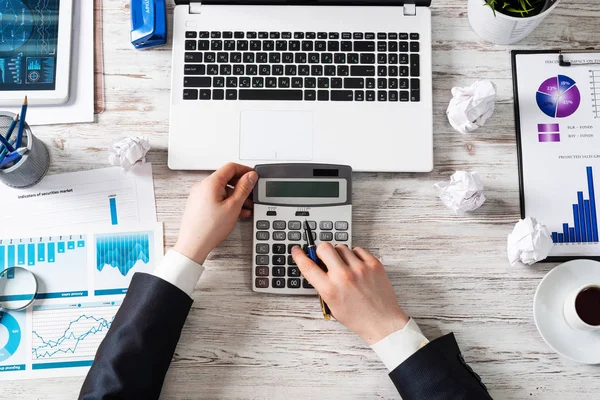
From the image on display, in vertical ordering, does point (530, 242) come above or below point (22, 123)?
below

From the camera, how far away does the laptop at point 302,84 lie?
3.20 ft

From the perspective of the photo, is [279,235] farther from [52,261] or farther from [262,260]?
[52,261]

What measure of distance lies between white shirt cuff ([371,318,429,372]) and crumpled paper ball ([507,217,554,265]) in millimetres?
219

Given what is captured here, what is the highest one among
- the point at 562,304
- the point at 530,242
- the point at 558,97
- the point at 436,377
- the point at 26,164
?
the point at 558,97

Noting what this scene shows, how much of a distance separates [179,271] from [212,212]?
11cm

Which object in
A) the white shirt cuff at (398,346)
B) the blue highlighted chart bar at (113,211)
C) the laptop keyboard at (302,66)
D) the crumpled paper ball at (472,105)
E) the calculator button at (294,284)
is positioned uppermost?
the laptop keyboard at (302,66)

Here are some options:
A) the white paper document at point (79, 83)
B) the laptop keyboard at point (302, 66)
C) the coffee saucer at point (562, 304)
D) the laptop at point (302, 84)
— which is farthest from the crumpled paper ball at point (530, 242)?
the white paper document at point (79, 83)

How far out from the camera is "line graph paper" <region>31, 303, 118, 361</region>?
0.94 metres

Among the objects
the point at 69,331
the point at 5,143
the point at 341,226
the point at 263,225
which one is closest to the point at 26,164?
the point at 5,143

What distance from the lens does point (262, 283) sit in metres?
0.94

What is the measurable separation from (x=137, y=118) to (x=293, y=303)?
0.44m

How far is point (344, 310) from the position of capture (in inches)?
35.0

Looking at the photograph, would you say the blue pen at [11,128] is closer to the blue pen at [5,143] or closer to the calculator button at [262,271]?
the blue pen at [5,143]

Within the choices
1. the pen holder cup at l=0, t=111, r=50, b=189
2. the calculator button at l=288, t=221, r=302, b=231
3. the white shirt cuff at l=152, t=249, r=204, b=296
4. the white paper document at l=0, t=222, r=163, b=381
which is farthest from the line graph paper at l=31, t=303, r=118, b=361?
the calculator button at l=288, t=221, r=302, b=231
